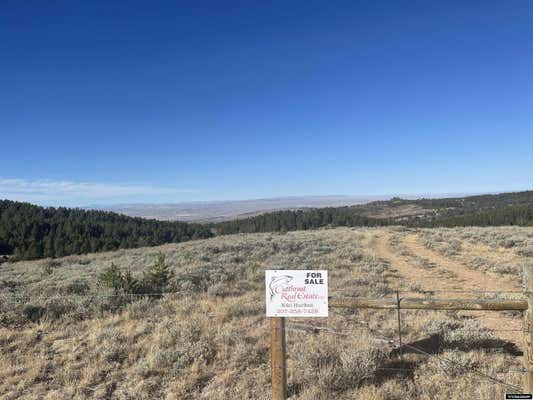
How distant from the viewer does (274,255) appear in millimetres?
17578

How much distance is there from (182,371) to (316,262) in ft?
33.2

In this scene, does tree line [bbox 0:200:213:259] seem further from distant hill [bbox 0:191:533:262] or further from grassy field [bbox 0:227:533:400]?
grassy field [bbox 0:227:533:400]

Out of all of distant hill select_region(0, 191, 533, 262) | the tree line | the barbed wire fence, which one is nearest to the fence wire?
the barbed wire fence

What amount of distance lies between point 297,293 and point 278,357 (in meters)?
0.81

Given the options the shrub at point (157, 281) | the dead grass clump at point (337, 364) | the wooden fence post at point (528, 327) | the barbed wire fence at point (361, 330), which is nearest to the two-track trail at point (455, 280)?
the barbed wire fence at point (361, 330)

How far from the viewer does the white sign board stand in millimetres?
4309

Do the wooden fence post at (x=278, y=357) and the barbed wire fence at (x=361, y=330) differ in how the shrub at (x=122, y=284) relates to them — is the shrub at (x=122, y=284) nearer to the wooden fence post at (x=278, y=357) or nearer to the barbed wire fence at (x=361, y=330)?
the barbed wire fence at (x=361, y=330)

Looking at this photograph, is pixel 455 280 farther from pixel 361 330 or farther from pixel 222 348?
pixel 222 348

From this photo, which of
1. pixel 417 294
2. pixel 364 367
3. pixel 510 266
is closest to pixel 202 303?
pixel 364 367

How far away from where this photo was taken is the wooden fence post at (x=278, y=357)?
4.39 metres

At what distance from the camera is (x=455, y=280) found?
41.6 ft

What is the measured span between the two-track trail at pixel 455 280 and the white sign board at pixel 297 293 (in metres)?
3.58

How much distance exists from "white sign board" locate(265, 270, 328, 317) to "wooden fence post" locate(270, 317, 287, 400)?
0.51 feet

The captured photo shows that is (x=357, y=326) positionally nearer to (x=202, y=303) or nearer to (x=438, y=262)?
(x=202, y=303)
